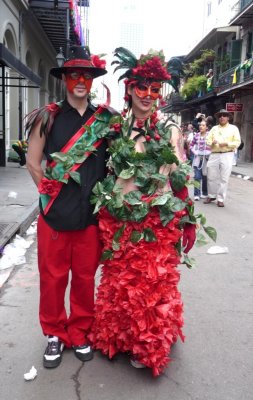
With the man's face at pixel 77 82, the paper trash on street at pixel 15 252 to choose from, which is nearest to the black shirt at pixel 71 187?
the man's face at pixel 77 82

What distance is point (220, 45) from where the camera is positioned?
30.9m

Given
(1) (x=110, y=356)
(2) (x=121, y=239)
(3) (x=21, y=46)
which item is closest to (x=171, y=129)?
(2) (x=121, y=239)

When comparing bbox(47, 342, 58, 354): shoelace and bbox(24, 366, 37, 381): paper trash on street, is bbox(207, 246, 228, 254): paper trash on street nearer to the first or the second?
bbox(47, 342, 58, 354): shoelace

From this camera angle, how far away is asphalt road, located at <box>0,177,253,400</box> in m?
2.59

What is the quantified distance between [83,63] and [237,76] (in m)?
22.6

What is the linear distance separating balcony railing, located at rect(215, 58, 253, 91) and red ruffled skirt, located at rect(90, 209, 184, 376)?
20085 mm

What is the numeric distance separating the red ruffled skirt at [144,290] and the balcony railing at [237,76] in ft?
65.9

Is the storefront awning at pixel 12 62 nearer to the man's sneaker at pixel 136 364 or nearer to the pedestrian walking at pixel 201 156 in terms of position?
the pedestrian walking at pixel 201 156

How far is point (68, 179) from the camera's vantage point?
9.17ft

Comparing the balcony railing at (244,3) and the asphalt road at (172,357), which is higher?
the balcony railing at (244,3)

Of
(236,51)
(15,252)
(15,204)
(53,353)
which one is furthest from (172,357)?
(236,51)

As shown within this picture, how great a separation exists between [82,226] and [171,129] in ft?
2.71

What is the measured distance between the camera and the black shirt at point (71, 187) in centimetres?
279

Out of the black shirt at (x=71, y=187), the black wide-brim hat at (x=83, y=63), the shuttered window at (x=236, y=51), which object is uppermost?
the shuttered window at (x=236, y=51)
